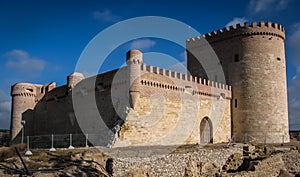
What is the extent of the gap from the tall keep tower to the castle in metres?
0.08

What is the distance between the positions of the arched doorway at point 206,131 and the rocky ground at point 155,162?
4122 mm

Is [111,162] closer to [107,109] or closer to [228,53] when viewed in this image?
[107,109]

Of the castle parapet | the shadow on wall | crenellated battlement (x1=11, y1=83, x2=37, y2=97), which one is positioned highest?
the castle parapet

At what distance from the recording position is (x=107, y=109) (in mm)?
21344

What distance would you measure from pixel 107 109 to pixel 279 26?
18.4 m

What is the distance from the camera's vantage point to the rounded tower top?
19312mm

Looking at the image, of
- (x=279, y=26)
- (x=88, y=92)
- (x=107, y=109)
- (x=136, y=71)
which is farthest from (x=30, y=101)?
(x=279, y=26)

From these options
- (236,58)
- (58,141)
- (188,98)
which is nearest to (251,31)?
(236,58)

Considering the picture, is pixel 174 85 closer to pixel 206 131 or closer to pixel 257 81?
pixel 206 131

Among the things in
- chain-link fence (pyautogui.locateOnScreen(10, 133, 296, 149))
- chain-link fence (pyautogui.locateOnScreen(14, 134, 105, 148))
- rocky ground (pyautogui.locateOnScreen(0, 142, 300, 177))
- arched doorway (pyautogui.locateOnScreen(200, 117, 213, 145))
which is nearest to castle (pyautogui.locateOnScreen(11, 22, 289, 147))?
arched doorway (pyautogui.locateOnScreen(200, 117, 213, 145))

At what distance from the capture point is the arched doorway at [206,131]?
26000mm

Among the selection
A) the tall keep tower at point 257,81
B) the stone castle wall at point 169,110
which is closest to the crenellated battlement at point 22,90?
A: the stone castle wall at point 169,110

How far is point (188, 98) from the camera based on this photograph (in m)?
23.1

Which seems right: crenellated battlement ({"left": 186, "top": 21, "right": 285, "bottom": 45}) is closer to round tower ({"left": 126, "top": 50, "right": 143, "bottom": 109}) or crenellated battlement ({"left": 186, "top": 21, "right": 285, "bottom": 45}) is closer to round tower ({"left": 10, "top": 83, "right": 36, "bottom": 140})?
round tower ({"left": 126, "top": 50, "right": 143, "bottom": 109})
